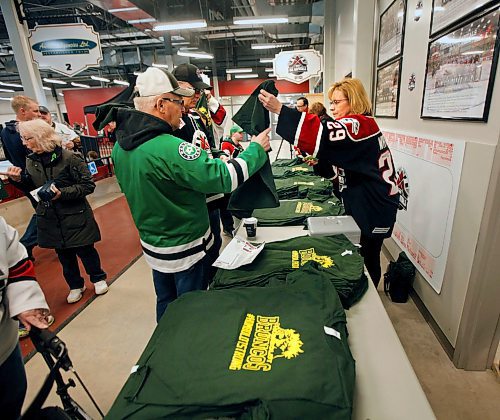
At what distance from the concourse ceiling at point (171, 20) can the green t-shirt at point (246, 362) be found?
6389 millimetres

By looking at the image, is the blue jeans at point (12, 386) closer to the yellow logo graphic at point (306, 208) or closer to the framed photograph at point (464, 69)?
the yellow logo graphic at point (306, 208)

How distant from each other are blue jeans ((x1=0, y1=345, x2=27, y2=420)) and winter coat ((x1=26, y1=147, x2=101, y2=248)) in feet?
5.22

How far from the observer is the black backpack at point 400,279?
2.54m

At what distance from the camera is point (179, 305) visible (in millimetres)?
1027

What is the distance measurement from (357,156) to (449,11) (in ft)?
3.73

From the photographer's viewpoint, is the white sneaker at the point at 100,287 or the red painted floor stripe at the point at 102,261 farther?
the white sneaker at the point at 100,287

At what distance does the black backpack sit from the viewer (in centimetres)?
254

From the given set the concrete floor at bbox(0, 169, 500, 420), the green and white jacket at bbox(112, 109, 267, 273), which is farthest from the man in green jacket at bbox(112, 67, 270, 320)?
the concrete floor at bbox(0, 169, 500, 420)

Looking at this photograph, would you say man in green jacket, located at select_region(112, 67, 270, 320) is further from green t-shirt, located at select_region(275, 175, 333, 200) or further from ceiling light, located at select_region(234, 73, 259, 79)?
ceiling light, located at select_region(234, 73, 259, 79)

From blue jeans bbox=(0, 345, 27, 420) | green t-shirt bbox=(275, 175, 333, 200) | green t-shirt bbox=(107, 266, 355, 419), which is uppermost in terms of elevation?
green t-shirt bbox=(107, 266, 355, 419)

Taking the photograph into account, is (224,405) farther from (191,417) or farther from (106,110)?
(106,110)

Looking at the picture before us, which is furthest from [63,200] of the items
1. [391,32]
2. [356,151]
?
[391,32]

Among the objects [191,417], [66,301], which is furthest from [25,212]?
[191,417]

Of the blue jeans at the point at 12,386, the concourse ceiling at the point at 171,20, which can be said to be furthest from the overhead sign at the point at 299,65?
the blue jeans at the point at 12,386
